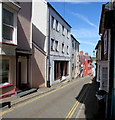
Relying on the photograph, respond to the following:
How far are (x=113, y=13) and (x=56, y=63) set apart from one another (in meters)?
15.6

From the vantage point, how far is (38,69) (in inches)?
643

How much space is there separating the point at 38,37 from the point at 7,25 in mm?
7381

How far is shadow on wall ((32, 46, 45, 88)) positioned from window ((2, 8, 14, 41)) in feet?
16.3

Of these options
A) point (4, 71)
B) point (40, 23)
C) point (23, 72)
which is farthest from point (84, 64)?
point (4, 71)

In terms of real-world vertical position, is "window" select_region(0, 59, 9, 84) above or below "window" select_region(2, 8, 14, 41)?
below

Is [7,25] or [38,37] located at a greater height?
[38,37]

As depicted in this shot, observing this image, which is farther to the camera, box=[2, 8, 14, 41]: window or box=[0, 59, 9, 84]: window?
box=[0, 59, 9, 84]: window

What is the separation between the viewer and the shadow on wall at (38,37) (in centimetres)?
1705

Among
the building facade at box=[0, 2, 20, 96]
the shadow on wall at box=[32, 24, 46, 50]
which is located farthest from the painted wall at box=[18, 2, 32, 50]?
the shadow on wall at box=[32, 24, 46, 50]

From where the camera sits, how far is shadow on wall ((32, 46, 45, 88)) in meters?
15.4

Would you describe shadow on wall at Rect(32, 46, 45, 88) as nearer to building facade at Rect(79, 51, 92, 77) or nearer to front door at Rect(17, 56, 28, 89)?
front door at Rect(17, 56, 28, 89)

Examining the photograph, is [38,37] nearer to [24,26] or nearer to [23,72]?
[24,26]

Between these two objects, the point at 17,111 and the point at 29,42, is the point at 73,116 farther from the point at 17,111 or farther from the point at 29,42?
the point at 29,42

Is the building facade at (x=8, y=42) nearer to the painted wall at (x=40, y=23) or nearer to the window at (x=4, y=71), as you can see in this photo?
the window at (x=4, y=71)
